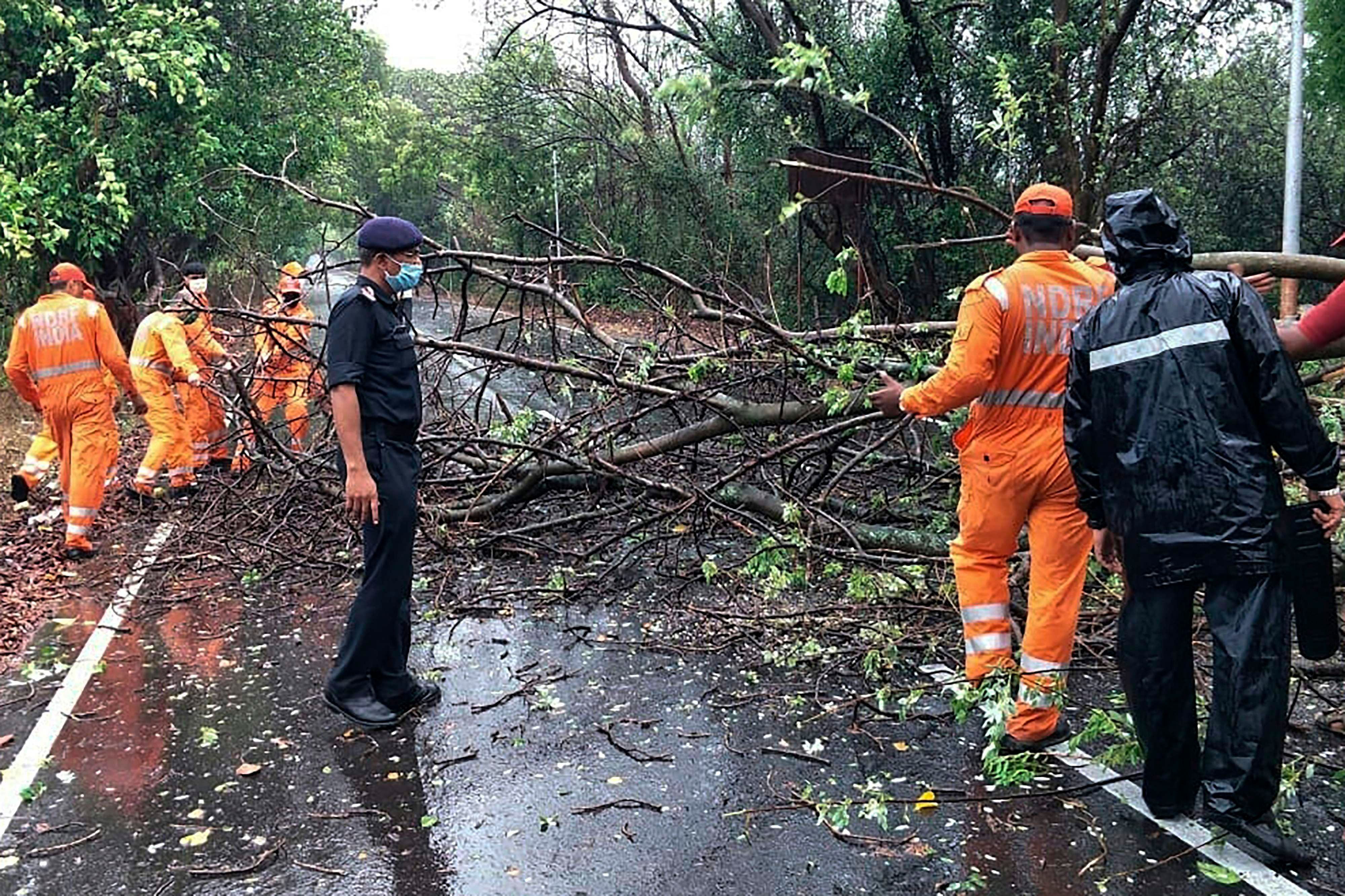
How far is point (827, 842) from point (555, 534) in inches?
157

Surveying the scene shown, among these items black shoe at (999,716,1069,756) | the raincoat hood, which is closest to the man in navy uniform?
black shoe at (999,716,1069,756)

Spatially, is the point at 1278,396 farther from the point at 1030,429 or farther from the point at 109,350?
the point at 109,350

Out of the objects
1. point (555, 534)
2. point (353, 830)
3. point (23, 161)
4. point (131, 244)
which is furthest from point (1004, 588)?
point (131, 244)

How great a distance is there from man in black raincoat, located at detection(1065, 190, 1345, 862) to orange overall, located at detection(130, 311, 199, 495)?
794 centimetres

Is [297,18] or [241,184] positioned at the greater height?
[297,18]

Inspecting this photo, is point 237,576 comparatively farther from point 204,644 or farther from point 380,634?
point 380,634

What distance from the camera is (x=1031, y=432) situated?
4.02 meters

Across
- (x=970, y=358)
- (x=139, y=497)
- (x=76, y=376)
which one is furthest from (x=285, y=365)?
(x=970, y=358)

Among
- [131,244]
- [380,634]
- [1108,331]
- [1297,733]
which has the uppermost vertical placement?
[131,244]

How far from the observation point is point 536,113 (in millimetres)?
26625

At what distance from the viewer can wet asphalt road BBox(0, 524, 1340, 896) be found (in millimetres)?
3387

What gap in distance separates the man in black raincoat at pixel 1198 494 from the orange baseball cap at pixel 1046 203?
574mm

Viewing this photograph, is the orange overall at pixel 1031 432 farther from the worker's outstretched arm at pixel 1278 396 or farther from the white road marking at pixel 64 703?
the white road marking at pixel 64 703

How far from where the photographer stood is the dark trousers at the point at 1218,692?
3.20 meters
